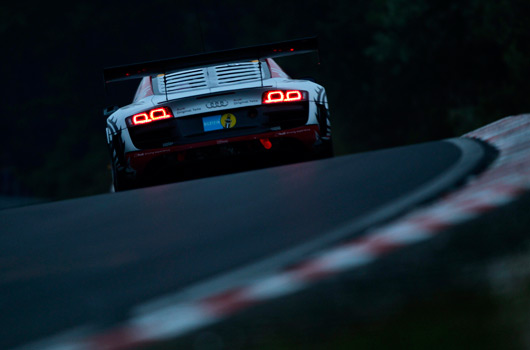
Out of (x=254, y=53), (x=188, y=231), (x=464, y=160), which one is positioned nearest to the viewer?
(x=188, y=231)

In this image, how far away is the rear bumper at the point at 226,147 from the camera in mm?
7387

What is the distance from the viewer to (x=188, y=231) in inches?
189

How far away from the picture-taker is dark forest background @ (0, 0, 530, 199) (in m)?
30.6

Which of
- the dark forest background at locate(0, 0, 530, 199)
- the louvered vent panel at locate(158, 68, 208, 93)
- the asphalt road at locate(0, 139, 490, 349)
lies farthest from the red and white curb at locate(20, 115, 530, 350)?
the dark forest background at locate(0, 0, 530, 199)

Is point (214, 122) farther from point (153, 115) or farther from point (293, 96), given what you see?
point (293, 96)

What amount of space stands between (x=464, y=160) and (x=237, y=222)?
1.88 meters

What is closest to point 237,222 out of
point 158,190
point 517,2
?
point 158,190

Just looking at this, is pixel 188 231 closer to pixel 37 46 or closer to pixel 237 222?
pixel 237 222

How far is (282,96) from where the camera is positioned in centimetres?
750

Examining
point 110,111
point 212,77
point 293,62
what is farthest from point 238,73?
point 293,62

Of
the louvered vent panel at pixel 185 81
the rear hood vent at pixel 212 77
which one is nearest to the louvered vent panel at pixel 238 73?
the rear hood vent at pixel 212 77

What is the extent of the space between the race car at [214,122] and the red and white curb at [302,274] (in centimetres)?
279

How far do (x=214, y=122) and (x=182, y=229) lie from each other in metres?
2.61

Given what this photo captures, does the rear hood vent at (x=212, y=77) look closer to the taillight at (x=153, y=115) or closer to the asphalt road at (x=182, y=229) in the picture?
the taillight at (x=153, y=115)
